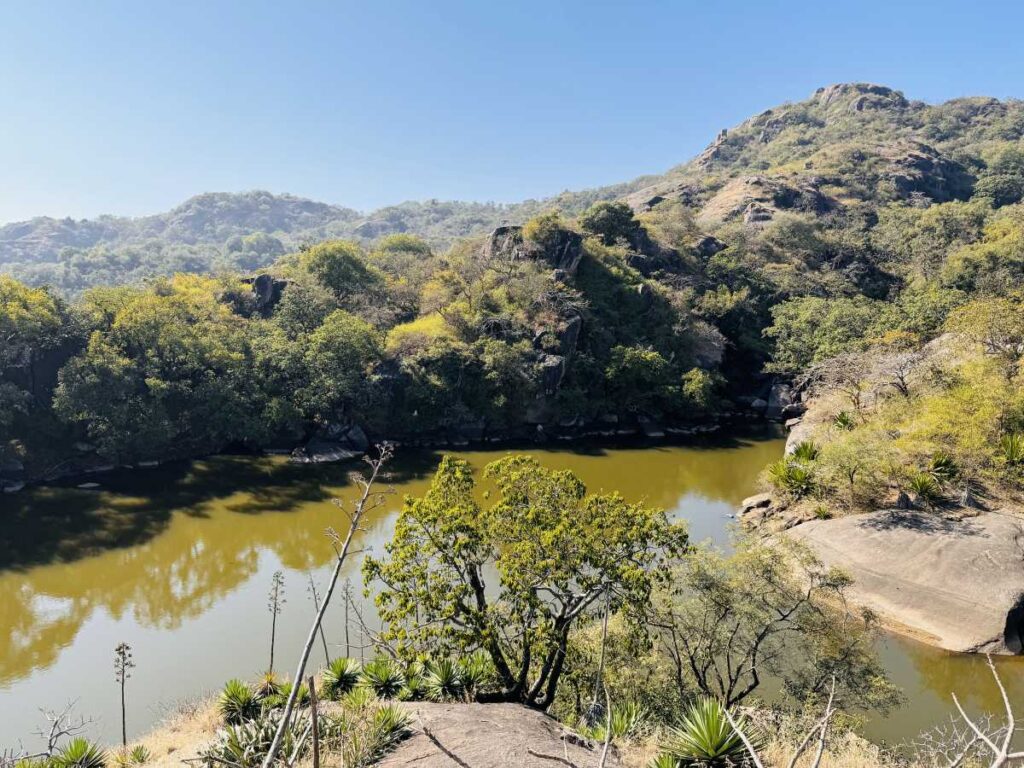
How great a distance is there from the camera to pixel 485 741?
25.1 feet

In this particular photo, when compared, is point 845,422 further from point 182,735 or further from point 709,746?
point 182,735

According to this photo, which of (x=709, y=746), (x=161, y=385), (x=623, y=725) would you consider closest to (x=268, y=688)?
(x=623, y=725)

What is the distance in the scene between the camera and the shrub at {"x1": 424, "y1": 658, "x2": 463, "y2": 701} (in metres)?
9.68

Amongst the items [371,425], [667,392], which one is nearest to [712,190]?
[667,392]

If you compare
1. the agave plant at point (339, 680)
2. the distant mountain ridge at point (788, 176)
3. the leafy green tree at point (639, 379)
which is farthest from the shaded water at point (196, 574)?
the distant mountain ridge at point (788, 176)

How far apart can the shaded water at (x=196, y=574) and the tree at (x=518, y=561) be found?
19.8ft

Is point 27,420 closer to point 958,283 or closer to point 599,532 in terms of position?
point 599,532

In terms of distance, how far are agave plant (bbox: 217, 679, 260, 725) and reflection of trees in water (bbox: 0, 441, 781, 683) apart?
8129 millimetres

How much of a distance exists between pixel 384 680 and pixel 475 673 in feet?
5.20

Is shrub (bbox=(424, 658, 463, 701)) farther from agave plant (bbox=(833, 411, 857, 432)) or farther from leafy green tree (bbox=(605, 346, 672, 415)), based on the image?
leafy green tree (bbox=(605, 346, 672, 415))

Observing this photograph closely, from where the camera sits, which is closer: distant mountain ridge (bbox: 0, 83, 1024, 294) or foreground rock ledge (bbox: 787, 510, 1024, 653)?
foreground rock ledge (bbox: 787, 510, 1024, 653)

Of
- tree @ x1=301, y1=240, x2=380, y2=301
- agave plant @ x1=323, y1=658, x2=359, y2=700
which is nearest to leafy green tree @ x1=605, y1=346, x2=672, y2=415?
tree @ x1=301, y1=240, x2=380, y2=301

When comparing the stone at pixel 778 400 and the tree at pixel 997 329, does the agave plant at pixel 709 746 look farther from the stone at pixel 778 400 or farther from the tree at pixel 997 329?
the stone at pixel 778 400

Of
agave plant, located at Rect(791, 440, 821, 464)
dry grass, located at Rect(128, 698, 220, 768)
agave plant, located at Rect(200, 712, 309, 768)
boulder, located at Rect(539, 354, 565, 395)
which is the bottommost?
dry grass, located at Rect(128, 698, 220, 768)
